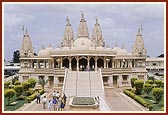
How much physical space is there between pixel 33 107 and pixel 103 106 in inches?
180

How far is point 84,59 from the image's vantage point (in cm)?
4412

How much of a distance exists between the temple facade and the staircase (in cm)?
205

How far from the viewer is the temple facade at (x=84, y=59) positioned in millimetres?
39031

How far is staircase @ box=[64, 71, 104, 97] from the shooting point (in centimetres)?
3027

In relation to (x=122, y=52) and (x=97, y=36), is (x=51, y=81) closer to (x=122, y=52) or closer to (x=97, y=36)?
(x=97, y=36)

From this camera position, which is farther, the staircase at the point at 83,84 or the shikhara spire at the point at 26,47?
the shikhara spire at the point at 26,47

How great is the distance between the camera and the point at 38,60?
47.9 metres

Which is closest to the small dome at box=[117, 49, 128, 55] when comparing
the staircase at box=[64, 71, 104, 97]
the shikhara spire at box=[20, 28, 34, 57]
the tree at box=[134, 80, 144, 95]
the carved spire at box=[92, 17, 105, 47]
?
the carved spire at box=[92, 17, 105, 47]

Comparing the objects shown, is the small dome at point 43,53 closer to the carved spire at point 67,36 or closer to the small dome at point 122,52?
the carved spire at point 67,36

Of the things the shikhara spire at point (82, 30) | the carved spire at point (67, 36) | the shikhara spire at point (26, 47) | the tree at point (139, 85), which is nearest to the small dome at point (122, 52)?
the shikhara spire at point (82, 30)

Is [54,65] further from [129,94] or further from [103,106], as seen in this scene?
[103,106]

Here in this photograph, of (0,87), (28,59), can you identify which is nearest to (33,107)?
(0,87)

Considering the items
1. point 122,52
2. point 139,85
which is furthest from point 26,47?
point 139,85

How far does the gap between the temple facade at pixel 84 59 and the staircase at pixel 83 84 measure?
205cm
